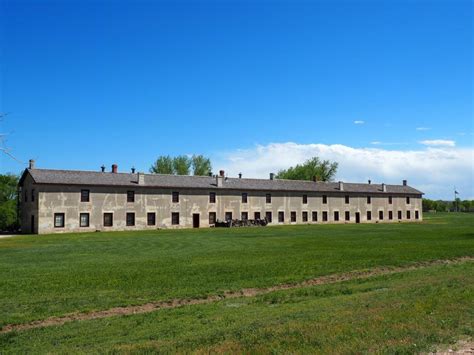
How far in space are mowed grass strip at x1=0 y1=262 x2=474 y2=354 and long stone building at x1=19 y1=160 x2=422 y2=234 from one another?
1559 inches

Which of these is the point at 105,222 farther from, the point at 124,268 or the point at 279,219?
the point at 124,268

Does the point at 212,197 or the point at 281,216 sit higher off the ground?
the point at 212,197

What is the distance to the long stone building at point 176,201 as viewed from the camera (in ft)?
155

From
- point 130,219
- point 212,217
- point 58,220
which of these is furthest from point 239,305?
point 212,217

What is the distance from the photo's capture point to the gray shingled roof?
4778 cm

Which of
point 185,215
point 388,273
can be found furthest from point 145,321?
point 185,215

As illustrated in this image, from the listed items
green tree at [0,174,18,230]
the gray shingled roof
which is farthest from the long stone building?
green tree at [0,174,18,230]

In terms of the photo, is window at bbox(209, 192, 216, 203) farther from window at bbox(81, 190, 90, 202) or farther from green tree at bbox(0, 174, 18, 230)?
green tree at bbox(0, 174, 18, 230)

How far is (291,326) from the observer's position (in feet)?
26.7

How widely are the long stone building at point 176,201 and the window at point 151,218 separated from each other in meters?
0.11

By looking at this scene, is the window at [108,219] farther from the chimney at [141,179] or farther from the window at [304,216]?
the window at [304,216]

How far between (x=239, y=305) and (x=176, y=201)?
1749 inches

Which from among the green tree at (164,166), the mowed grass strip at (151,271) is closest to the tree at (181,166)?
the green tree at (164,166)

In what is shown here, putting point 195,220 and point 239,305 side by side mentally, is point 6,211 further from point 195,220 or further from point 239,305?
point 239,305
